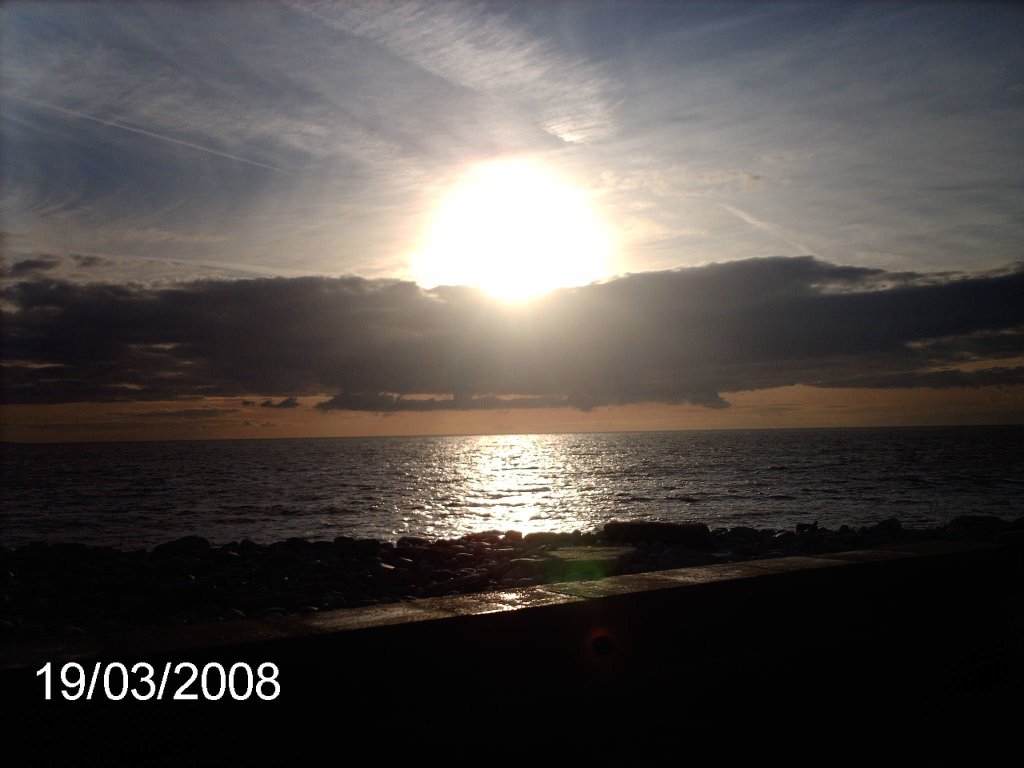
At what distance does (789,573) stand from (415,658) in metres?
2.33

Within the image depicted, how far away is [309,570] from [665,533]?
710 centimetres

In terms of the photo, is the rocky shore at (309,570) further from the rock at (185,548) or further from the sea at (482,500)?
the sea at (482,500)

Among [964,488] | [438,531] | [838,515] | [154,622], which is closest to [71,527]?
[438,531]

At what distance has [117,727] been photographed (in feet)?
9.34

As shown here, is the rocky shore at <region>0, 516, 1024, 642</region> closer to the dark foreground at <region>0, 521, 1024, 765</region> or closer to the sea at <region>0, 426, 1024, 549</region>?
the dark foreground at <region>0, 521, 1024, 765</region>

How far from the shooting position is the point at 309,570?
1369 cm

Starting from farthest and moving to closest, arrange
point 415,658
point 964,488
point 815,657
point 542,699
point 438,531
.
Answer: point 964,488 < point 438,531 < point 815,657 < point 542,699 < point 415,658

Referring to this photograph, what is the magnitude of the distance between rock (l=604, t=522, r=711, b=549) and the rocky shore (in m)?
0.02

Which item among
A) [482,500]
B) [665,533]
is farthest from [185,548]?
[482,500]

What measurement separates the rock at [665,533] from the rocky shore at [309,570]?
0.08ft

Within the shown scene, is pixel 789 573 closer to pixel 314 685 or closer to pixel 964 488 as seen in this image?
pixel 314 685

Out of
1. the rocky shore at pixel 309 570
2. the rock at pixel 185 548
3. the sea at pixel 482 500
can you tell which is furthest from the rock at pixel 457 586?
the sea at pixel 482 500

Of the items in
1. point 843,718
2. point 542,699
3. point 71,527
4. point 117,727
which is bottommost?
point 71,527

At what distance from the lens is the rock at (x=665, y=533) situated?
16375mm
